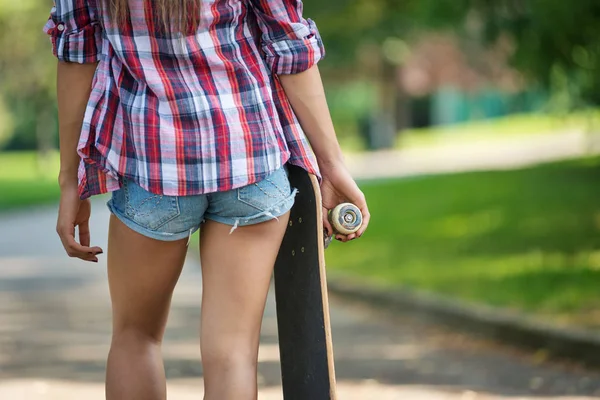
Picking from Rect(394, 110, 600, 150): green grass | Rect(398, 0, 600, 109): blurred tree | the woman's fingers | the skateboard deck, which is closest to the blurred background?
Rect(398, 0, 600, 109): blurred tree

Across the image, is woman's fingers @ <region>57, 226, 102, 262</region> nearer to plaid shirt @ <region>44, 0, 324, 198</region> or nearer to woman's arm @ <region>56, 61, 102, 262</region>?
woman's arm @ <region>56, 61, 102, 262</region>

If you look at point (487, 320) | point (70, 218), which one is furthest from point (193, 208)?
point (487, 320)

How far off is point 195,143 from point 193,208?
15 cm

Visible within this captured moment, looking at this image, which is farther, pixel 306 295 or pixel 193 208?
pixel 306 295

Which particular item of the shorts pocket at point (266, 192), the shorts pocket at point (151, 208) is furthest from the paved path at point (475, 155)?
the shorts pocket at point (151, 208)

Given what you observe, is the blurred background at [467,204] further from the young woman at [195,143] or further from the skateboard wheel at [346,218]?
the young woman at [195,143]

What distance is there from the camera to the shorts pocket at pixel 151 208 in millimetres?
2703

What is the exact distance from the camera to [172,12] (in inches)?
104

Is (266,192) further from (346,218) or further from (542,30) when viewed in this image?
(542,30)

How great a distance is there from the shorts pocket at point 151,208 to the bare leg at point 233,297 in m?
0.11

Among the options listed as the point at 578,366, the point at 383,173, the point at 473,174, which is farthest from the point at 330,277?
the point at 383,173

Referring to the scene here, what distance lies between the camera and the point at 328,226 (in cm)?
301

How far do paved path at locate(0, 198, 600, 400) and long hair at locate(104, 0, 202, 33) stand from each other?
338 cm

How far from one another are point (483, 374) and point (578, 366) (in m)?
0.58
